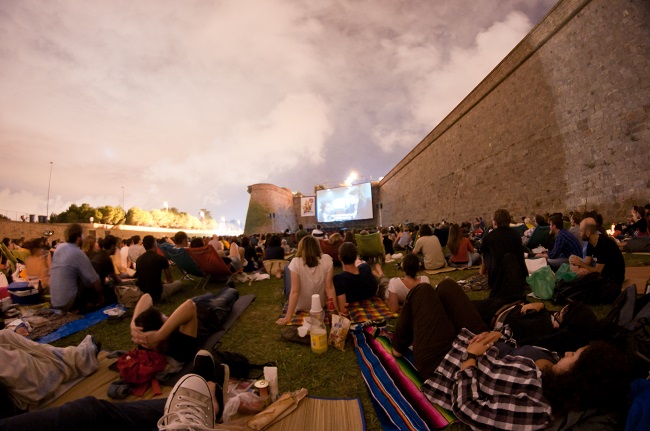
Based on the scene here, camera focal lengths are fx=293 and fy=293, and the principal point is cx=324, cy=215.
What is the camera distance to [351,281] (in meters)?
4.21

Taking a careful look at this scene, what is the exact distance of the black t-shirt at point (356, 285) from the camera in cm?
412

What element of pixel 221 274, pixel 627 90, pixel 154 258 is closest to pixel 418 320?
pixel 154 258

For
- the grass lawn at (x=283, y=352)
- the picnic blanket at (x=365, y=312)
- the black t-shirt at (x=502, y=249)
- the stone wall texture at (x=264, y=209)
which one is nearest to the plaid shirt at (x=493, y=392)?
the grass lawn at (x=283, y=352)

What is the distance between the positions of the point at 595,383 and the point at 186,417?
2.08 meters

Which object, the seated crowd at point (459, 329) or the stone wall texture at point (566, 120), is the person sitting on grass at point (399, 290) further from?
the stone wall texture at point (566, 120)

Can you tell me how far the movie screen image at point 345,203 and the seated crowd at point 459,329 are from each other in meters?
27.3

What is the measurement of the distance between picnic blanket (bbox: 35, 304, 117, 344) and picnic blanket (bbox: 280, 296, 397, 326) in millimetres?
2766

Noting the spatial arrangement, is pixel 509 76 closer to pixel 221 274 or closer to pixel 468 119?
pixel 468 119

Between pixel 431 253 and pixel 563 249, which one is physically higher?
pixel 563 249

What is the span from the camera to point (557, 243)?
197 inches

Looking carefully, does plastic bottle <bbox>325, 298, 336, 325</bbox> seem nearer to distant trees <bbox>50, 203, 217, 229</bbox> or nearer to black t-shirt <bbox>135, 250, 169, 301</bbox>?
black t-shirt <bbox>135, 250, 169, 301</bbox>

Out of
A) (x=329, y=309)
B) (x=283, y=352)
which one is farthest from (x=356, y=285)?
(x=283, y=352)

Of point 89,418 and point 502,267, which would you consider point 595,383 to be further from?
point 89,418

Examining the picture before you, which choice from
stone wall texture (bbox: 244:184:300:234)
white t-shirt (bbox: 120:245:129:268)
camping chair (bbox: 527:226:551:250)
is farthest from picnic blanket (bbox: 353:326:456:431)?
stone wall texture (bbox: 244:184:300:234)
